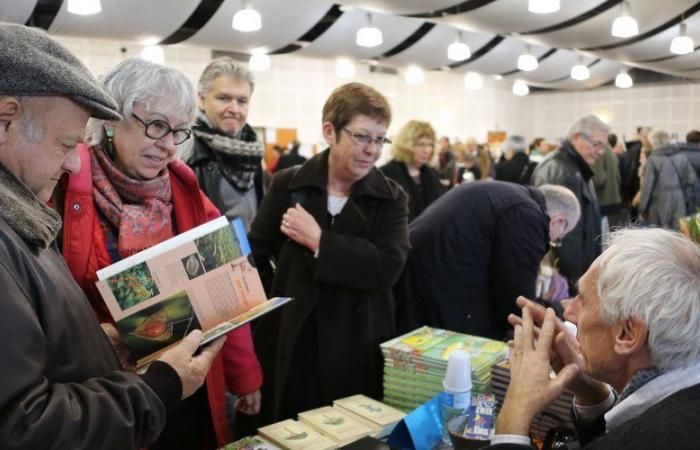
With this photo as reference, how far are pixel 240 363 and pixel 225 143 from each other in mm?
1268

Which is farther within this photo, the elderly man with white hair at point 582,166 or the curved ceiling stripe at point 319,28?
the curved ceiling stripe at point 319,28

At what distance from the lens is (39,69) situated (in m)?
1.01

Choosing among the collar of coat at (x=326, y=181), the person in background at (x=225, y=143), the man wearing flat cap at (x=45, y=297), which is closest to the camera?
the man wearing flat cap at (x=45, y=297)

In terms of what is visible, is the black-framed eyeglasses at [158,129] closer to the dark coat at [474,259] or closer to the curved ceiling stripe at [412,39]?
the dark coat at [474,259]

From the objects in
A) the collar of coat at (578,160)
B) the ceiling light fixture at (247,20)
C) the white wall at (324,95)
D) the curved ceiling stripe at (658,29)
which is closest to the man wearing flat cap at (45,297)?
the collar of coat at (578,160)

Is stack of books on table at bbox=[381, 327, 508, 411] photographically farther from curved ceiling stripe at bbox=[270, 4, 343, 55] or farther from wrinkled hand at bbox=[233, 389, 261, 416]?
curved ceiling stripe at bbox=[270, 4, 343, 55]

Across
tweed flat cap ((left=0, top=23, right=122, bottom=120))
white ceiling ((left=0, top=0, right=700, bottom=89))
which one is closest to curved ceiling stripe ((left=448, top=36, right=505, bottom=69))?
white ceiling ((left=0, top=0, right=700, bottom=89))

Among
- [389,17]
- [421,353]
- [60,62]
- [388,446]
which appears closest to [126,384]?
[60,62]

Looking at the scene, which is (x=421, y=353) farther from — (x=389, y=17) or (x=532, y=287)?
(x=389, y=17)

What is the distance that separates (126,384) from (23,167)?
1.44 feet

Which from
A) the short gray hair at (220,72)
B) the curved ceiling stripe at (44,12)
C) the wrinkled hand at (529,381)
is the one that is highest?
the curved ceiling stripe at (44,12)

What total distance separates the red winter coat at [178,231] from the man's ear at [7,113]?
19.6 inches

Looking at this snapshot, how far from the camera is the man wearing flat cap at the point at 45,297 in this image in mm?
955

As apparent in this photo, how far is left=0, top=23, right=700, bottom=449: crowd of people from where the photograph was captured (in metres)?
1.04
